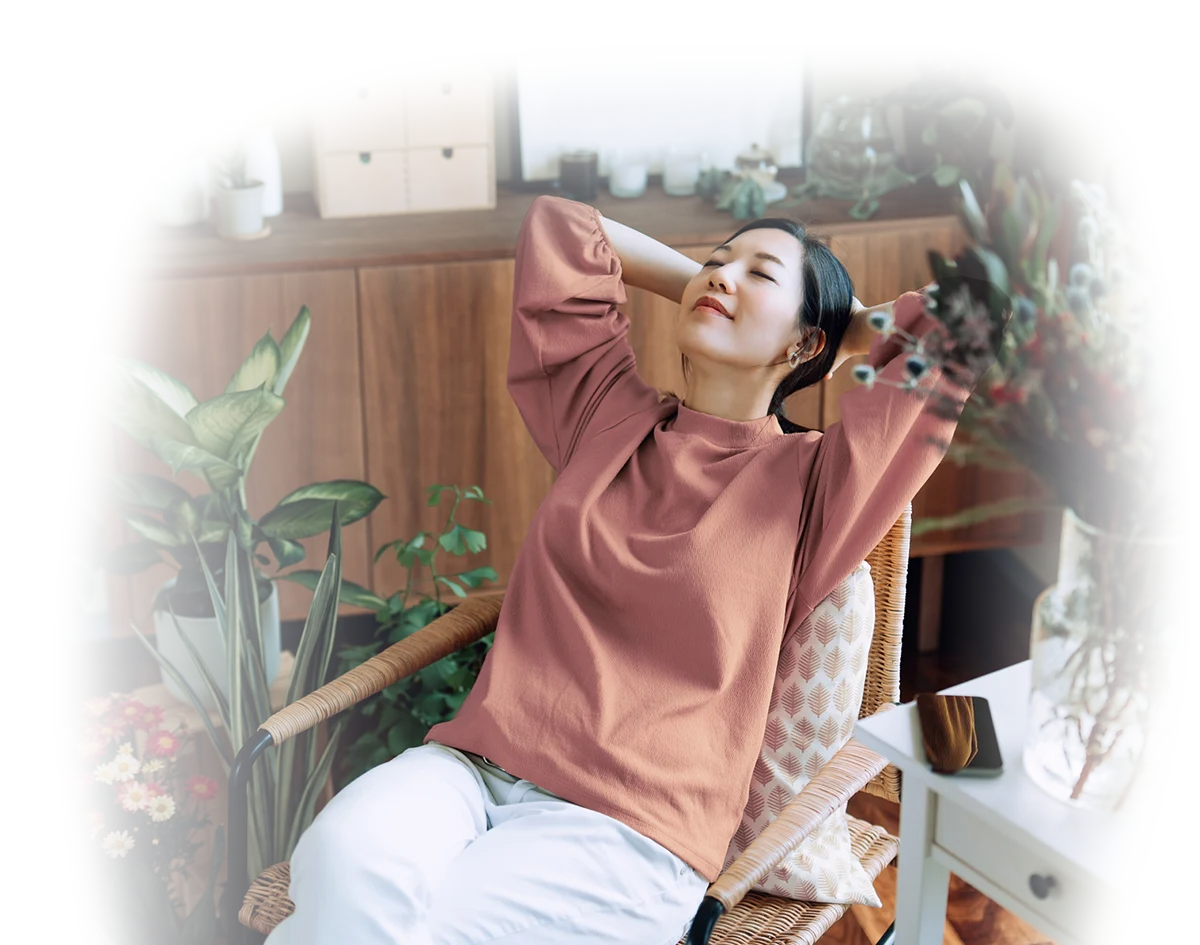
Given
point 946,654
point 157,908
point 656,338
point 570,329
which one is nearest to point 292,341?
point 570,329

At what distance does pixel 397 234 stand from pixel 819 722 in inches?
57.1

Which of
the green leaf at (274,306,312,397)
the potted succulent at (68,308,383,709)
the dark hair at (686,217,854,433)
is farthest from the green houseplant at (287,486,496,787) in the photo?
the dark hair at (686,217,854,433)

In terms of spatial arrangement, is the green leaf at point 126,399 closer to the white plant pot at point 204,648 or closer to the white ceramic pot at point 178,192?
the white plant pot at point 204,648

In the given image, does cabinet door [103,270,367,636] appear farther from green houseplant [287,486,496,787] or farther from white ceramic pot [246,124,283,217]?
A: green houseplant [287,486,496,787]

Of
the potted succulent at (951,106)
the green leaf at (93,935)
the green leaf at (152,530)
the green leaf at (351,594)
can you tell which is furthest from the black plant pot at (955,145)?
the green leaf at (93,935)

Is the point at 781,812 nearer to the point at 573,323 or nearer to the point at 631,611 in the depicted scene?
the point at 631,611

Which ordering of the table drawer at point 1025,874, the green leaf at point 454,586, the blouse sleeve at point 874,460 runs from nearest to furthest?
the table drawer at point 1025,874
the blouse sleeve at point 874,460
the green leaf at point 454,586

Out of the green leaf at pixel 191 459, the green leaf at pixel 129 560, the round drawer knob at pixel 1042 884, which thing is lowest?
the green leaf at pixel 129 560

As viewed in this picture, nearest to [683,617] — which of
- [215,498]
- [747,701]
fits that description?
[747,701]

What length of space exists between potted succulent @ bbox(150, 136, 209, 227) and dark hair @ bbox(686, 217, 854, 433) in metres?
1.37

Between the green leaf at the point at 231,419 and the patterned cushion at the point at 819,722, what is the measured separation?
886mm

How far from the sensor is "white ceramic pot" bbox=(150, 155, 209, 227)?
2729mm

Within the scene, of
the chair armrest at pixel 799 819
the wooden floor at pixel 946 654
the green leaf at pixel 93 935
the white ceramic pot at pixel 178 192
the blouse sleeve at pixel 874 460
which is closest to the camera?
the chair armrest at pixel 799 819

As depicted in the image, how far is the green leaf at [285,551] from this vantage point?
7.47 feet
